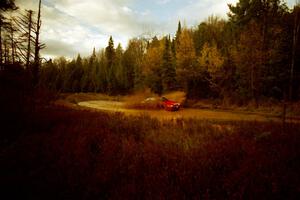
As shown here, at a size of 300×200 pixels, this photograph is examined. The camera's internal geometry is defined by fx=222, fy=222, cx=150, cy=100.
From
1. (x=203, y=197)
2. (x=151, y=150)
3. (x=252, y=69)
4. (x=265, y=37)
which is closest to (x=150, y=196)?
(x=203, y=197)

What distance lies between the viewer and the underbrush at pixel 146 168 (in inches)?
197

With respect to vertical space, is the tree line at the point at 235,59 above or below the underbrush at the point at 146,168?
above

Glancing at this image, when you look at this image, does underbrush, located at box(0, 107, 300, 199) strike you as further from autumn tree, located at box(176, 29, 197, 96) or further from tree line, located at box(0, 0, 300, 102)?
autumn tree, located at box(176, 29, 197, 96)

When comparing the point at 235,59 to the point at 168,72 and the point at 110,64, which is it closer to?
the point at 168,72

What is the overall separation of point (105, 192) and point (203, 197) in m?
2.33

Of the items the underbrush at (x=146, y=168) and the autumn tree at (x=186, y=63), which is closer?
the underbrush at (x=146, y=168)

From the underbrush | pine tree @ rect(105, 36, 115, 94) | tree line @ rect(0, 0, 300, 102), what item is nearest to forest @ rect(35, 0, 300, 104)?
tree line @ rect(0, 0, 300, 102)

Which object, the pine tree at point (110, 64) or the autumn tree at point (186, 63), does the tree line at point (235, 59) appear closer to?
the autumn tree at point (186, 63)

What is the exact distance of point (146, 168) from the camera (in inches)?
248

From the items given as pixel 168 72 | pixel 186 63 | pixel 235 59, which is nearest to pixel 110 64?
pixel 168 72

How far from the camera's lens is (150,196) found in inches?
192

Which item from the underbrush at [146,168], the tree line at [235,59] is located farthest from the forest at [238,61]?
the underbrush at [146,168]

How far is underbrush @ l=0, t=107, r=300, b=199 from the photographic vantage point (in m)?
5.00

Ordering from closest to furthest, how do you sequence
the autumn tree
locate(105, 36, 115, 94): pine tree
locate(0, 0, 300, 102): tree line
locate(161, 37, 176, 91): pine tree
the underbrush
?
the underbrush, locate(0, 0, 300, 102): tree line, the autumn tree, locate(161, 37, 176, 91): pine tree, locate(105, 36, 115, 94): pine tree
